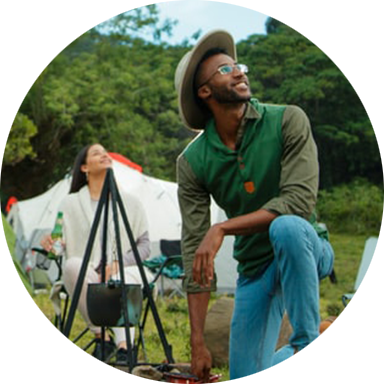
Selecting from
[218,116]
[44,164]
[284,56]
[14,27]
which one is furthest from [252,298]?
[284,56]

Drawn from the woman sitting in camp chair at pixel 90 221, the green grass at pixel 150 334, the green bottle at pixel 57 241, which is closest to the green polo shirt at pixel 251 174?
the green grass at pixel 150 334

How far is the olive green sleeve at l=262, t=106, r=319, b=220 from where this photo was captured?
274 centimetres

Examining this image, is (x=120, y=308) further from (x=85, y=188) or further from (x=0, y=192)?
(x=0, y=192)

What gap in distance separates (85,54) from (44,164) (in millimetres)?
4285

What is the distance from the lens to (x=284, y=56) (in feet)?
99.6

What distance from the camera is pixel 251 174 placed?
3.00m

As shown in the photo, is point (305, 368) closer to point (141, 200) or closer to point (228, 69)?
point (228, 69)

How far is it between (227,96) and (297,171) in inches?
16.8

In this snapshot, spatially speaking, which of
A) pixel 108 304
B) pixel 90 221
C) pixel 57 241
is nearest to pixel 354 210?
pixel 90 221

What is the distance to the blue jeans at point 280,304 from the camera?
2.60 metres

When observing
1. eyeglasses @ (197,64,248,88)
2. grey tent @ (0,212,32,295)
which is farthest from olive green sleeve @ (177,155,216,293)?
grey tent @ (0,212,32,295)

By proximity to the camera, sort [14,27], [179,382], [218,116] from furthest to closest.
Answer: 1. [14,27]
2. [218,116]
3. [179,382]

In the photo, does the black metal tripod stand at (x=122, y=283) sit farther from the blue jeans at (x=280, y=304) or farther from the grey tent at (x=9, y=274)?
the grey tent at (x=9, y=274)

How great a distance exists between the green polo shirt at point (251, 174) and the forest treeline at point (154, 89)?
65.9ft
